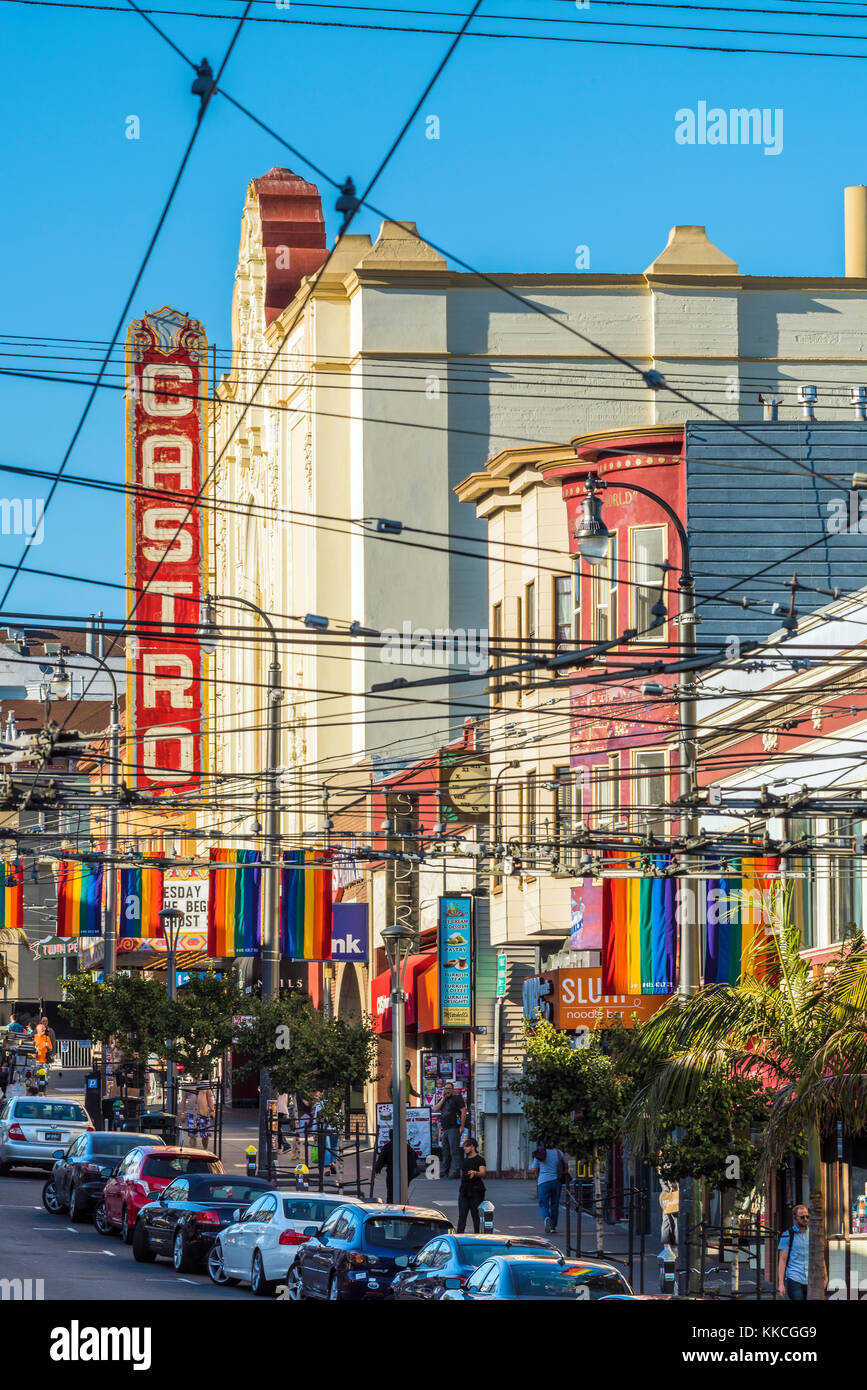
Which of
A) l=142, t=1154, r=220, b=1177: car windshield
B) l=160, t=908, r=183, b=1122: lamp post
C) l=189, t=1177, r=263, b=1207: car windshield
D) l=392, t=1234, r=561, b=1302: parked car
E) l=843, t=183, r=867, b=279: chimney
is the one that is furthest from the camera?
l=843, t=183, r=867, b=279: chimney

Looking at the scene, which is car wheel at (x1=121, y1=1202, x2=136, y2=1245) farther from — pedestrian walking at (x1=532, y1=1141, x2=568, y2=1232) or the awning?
the awning

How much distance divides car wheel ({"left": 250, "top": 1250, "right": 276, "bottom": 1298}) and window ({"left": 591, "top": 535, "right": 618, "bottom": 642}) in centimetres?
1472

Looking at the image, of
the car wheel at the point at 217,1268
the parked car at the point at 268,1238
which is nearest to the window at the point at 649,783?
the parked car at the point at 268,1238

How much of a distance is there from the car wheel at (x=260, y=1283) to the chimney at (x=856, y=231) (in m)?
41.4

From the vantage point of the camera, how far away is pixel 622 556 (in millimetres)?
39375

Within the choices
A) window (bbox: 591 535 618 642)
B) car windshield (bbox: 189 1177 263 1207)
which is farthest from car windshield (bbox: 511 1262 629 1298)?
window (bbox: 591 535 618 642)

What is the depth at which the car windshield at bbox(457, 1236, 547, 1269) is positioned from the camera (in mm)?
22094

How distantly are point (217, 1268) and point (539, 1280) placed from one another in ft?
32.4

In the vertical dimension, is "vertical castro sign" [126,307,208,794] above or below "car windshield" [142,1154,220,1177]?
above

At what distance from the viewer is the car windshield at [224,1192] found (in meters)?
30.7

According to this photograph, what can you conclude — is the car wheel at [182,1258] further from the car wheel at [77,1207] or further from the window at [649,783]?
the window at [649,783]

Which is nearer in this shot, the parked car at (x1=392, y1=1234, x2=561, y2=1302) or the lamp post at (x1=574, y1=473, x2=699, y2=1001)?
the parked car at (x1=392, y1=1234, x2=561, y2=1302)

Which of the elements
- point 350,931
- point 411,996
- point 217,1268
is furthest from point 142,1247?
point 411,996
